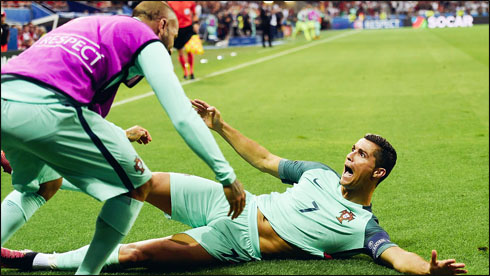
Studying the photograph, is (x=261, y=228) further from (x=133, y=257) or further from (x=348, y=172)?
(x=133, y=257)

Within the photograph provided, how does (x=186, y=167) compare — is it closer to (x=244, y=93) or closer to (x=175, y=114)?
(x=175, y=114)

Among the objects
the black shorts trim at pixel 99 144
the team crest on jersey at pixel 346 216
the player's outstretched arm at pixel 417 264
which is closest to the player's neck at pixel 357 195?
the team crest on jersey at pixel 346 216

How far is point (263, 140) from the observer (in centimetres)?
905

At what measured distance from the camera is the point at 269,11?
38.3 metres

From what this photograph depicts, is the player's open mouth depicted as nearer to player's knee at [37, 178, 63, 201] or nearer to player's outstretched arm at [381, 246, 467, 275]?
player's outstretched arm at [381, 246, 467, 275]

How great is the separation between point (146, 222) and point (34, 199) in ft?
5.12

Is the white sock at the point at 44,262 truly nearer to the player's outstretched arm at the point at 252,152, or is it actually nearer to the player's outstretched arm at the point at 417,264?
the player's outstretched arm at the point at 252,152

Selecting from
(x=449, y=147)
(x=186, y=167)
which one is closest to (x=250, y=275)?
(x=186, y=167)

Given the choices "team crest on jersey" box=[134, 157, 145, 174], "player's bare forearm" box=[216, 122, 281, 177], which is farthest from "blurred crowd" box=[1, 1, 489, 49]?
"team crest on jersey" box=[134, 157, 145, 174]

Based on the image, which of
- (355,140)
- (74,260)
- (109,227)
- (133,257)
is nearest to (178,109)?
(109,227)

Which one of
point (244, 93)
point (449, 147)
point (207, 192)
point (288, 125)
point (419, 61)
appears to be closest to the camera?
point (207, 192)

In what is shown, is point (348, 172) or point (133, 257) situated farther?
point (348, 172)

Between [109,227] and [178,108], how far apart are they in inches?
27.8

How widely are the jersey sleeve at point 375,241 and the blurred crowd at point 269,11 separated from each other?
13852 millimetres
